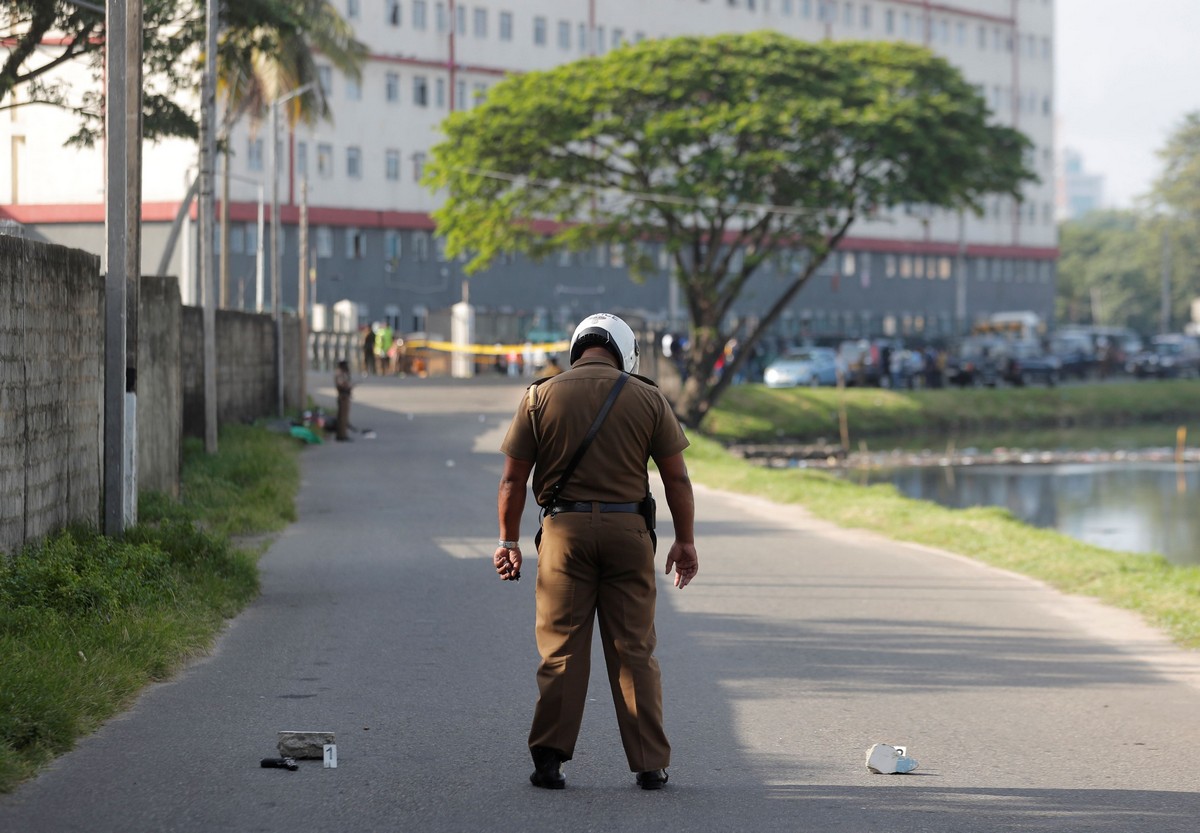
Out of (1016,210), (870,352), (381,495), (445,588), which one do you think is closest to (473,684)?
(445,588)

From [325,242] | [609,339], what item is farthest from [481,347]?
[609,339]

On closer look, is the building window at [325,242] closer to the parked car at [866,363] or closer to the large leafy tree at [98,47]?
the parked car at [866,363]

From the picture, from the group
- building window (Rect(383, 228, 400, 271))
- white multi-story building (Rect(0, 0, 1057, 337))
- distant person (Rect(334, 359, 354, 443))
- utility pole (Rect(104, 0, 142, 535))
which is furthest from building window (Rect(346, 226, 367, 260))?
utility pole (Rect(104, 0, 142, 535))

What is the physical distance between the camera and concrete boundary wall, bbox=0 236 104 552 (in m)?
10.4

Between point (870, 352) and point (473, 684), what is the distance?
52925mm

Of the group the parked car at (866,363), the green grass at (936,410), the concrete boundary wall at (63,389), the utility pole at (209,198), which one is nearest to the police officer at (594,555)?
the concrete boundary wall at (63,389)

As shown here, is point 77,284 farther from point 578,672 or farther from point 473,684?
point 578,672

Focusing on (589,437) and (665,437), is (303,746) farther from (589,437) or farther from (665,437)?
(665,437)

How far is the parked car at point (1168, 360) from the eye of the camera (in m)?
73.2

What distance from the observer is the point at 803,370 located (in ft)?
188

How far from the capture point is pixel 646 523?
6656 mm

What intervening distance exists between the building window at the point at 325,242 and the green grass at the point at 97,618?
53.1 metres

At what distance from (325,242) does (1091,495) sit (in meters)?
40.7

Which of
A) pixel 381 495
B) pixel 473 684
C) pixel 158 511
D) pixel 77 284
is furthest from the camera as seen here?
pixel 381 495
